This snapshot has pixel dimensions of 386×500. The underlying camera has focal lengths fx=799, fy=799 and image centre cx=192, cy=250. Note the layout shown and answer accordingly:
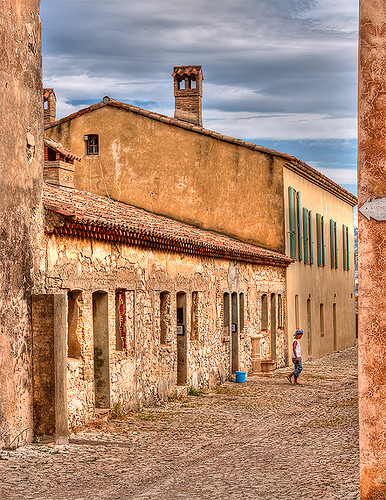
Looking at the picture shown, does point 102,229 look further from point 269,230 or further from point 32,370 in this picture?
point 269,230

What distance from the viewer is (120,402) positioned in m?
13.6

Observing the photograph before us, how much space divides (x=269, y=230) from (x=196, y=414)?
1123cm

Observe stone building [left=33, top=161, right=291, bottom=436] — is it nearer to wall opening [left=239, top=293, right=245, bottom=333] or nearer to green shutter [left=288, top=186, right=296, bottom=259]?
wall opening [left=239, top=293, right=245, bottom=333]

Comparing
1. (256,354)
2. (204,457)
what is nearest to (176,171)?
(256,354)

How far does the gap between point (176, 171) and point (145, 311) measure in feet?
31.2

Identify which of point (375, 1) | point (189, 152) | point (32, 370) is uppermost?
point (189, 152)

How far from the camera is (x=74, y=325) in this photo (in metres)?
12.5

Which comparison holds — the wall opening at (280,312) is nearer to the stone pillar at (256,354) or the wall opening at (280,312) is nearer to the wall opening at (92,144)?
the stone pillar at (256,354)

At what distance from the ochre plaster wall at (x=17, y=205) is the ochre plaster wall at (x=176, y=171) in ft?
40.4

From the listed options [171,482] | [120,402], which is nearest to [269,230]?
[120,402]

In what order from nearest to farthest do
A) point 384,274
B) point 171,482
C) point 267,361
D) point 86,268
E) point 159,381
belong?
point 384,274 < point 171,482 < point 86,268 < point 159,381 < point 267,361

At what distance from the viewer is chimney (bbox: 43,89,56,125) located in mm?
26962

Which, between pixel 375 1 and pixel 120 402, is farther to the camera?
pixel 120 402

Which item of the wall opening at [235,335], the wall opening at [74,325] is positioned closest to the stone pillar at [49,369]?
the wall opening at [74,325]
